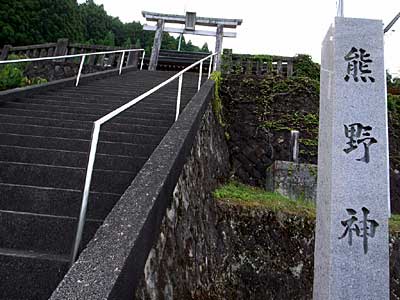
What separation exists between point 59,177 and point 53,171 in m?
0.08

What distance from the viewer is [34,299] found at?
1.78 metres

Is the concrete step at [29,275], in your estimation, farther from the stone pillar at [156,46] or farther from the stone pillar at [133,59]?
the stone pillar at [156,46]

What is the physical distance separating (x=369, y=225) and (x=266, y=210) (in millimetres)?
2351

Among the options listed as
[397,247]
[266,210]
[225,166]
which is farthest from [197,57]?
[397,247]

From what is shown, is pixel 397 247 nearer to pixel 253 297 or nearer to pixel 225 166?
pixel 253 297

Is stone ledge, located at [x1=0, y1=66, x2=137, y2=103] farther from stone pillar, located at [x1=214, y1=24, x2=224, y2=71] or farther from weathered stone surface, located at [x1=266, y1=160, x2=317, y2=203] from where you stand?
weathered stone surface, located at [x1=266, y1=160, x2=317, y2=203]

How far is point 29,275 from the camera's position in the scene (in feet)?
6.04

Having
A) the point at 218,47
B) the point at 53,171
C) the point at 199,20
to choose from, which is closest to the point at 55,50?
the point at 199,20

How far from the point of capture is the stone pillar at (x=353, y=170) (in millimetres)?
2615

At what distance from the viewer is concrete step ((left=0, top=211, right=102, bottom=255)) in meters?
2.11

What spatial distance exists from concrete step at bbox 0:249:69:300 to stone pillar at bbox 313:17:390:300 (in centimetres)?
201

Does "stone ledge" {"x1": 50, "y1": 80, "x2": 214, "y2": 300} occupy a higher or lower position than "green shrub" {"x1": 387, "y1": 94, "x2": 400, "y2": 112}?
lower

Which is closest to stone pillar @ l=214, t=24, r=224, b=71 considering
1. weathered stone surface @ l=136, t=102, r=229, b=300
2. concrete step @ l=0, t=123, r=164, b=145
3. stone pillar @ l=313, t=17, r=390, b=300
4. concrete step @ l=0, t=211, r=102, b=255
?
weathered stone surface @ l=136, t=102, r=229, b=300

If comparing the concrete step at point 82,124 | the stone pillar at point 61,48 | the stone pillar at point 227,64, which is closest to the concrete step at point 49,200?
the concrete step at point 82,124
